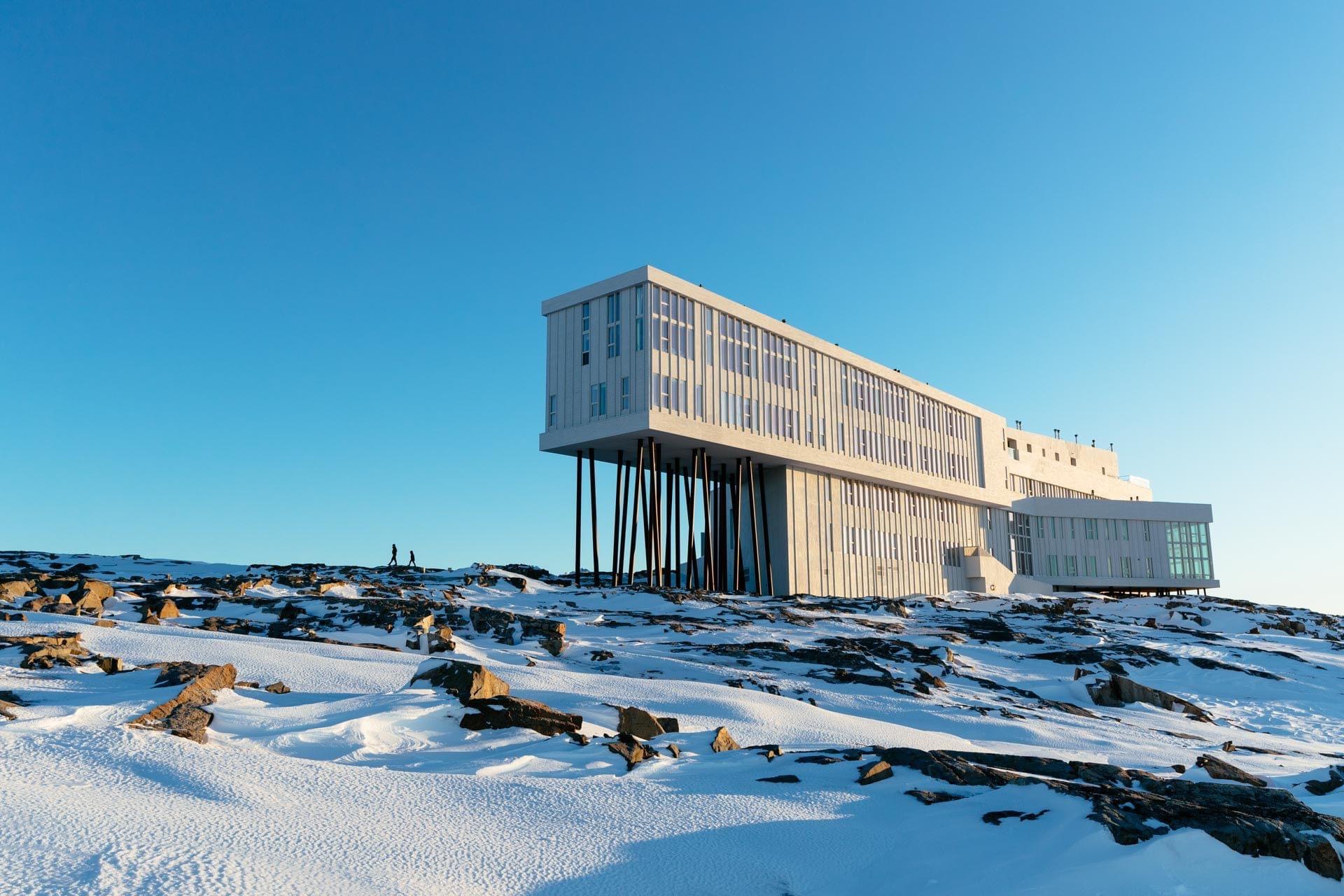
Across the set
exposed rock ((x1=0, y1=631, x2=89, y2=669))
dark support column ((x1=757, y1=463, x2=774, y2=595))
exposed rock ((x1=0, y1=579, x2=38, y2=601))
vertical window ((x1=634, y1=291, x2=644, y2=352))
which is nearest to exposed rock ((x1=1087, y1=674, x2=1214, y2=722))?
exposed rock ((x1=0, y1=631, x2=89, y2=669))

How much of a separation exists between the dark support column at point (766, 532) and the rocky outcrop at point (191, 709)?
1393 inches

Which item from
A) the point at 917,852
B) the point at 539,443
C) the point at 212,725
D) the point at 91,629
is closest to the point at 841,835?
the point at 917,852

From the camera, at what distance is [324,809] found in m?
6.41

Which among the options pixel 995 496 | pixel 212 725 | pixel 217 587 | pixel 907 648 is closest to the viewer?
pixel 212 725

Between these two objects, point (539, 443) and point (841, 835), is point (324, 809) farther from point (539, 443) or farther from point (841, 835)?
point (539, 443)

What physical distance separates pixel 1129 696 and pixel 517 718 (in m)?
12.7

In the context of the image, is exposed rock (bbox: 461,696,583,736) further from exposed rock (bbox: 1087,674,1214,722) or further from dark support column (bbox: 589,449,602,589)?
dark support column (bbox: 589,449,602,589)

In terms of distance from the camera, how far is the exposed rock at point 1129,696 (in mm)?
17359

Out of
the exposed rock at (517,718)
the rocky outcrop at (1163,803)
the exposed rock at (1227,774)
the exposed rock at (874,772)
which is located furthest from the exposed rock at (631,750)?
the exposed rock at (1227,774)

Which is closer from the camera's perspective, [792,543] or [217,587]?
[217,587]

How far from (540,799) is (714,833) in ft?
4.18

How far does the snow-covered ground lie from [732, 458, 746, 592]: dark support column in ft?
81.7

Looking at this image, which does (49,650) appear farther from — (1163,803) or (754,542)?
(754,542)

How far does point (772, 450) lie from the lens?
140ft
